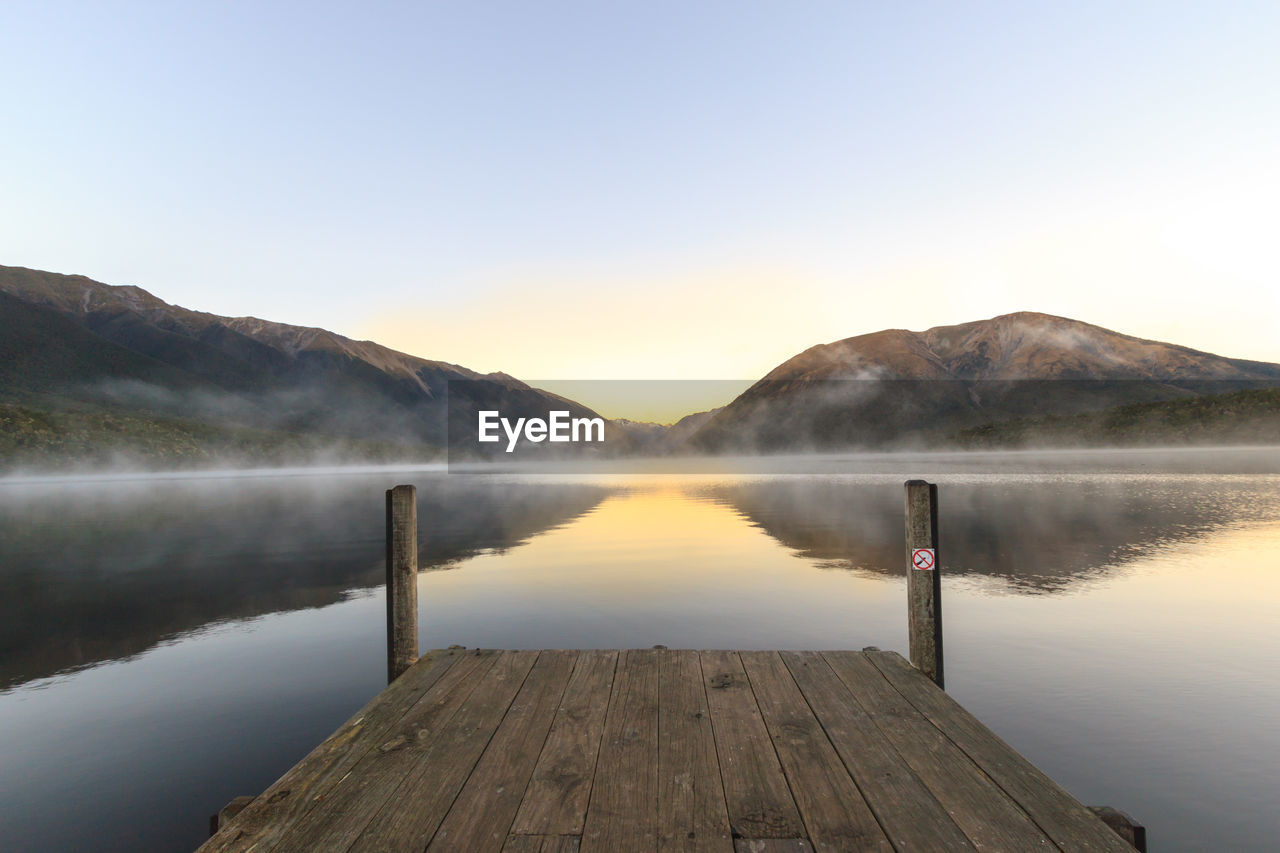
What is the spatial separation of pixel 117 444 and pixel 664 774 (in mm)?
178706

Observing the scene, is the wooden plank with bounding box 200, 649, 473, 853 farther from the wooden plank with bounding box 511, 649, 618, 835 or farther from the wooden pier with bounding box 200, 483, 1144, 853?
the wooden plank with bounding box 511, 649, 618, 835

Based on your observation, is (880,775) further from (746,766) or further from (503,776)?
(503,776)

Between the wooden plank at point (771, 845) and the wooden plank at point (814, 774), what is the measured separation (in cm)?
9

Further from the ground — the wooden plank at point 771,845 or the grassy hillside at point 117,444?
the grassy hillside at point 117,444

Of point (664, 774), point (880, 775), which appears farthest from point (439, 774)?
point (880, 775)

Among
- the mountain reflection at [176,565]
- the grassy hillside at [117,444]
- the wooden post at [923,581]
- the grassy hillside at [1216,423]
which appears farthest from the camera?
the grassy hillside at [1216,423]

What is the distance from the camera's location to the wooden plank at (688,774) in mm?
3930

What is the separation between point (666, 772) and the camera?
15.7 ft

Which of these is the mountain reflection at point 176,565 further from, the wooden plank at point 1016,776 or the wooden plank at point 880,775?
the wooden plank at point 1016,776

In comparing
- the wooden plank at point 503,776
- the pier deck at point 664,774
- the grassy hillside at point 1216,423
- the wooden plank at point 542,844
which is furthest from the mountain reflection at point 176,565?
the grassy hillside at point 1216,423

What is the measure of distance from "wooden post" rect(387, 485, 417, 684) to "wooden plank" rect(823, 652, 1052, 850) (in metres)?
4.84

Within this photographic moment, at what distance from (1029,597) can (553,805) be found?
14.6 metres

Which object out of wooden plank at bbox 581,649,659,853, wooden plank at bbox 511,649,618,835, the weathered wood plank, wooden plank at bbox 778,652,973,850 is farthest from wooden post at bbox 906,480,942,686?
the weathered wood plank

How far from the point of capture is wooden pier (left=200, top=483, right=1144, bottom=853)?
3.96 m
